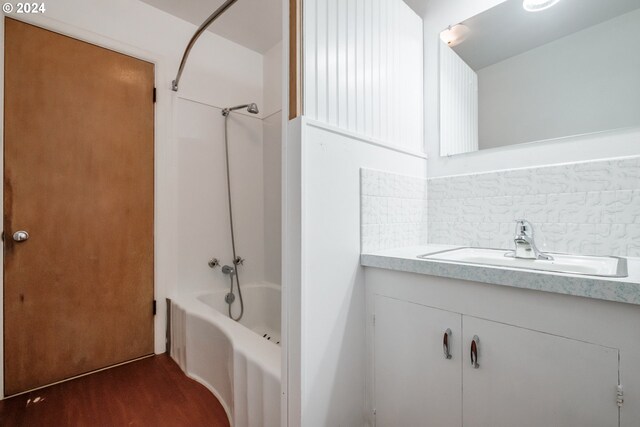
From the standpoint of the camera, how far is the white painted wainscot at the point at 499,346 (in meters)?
0.70

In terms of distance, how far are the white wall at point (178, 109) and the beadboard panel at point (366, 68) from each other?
1.46 m

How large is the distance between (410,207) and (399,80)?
681 millimetres

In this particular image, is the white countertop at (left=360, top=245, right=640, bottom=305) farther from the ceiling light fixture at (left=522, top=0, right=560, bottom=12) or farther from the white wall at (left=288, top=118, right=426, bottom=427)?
the ceiling light fixture at (left=522, top=0, right=560, bottom=12)

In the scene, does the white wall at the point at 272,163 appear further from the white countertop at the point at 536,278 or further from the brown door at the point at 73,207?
the white countertop at the point at 536,278

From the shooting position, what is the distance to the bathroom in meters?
0.90

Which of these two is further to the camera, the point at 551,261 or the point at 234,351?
the point at 234,351

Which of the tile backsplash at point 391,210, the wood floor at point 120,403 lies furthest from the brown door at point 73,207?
the tile backsplash at point 391,210

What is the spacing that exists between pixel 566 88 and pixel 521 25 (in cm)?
40

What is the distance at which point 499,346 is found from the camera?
2.83 ft

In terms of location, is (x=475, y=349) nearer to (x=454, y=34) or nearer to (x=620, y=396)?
(x=620, y=396)

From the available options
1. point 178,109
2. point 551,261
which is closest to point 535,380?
point 551,261

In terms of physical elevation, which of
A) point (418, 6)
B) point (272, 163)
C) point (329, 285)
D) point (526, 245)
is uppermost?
point (418, 6)

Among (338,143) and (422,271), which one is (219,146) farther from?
(422,271)

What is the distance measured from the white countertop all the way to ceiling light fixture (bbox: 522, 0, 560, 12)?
116cm
